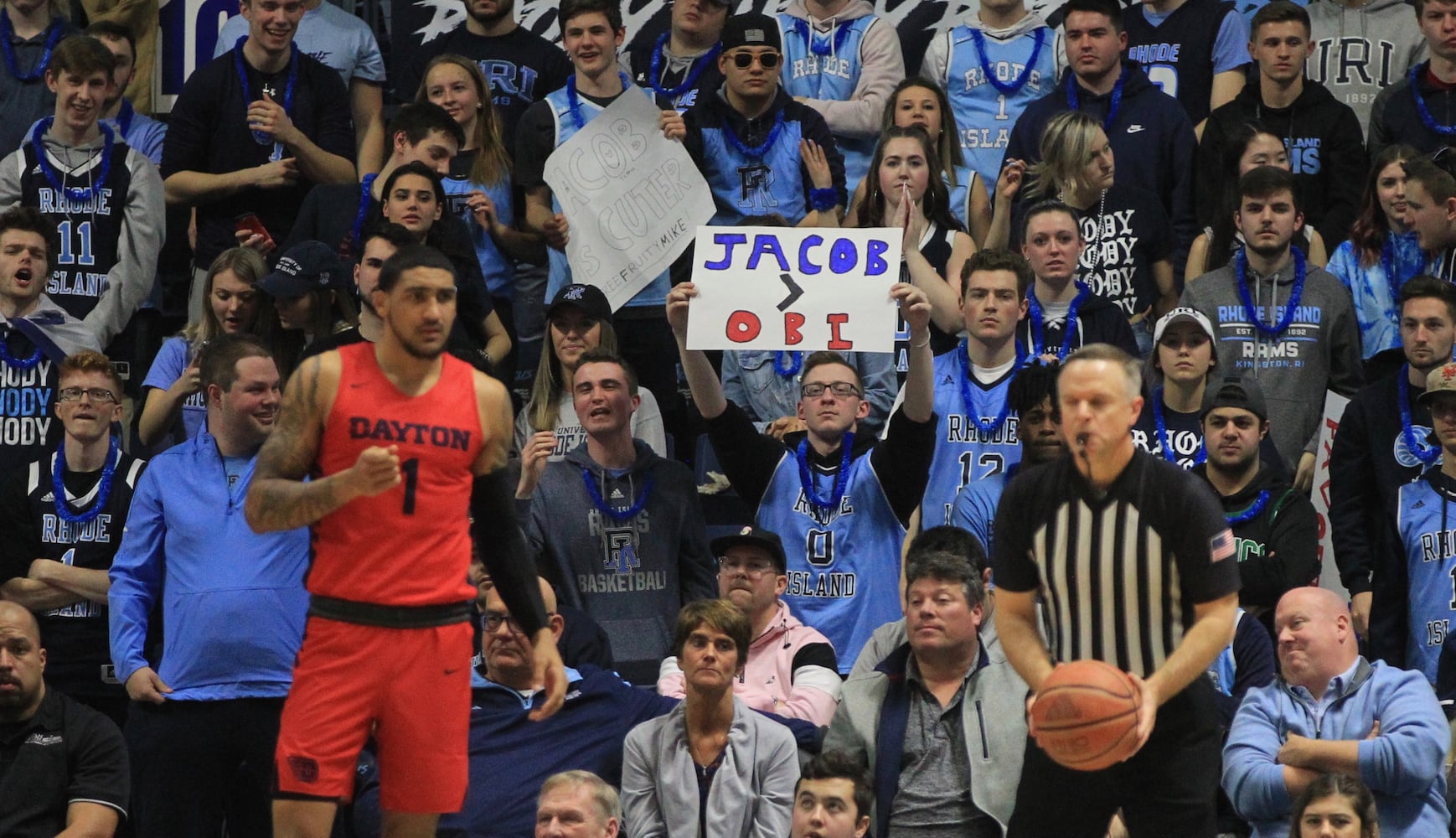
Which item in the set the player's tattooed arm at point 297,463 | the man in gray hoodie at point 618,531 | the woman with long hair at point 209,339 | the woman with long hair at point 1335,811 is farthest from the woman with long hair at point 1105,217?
the player's tattooed arm at point 297,463

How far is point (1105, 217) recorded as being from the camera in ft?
33.1

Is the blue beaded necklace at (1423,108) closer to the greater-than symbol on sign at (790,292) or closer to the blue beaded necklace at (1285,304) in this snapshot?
the blue beaded necklace at (1285,304)

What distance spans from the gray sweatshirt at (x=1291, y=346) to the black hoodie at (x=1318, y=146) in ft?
2.98

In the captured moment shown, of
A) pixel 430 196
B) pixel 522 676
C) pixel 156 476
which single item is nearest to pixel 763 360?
pixel 430 196

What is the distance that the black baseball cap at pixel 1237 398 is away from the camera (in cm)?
876

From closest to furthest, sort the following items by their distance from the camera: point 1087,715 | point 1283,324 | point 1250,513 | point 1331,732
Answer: point 1087,715, point 1331,732, point 1250,513, point 1283,324

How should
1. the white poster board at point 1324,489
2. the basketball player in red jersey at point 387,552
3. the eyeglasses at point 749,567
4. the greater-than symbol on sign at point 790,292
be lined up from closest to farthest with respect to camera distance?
1. the basketball player in red jersey at point 387,552
2. the eyeglasses at point 749,567
3. the greater-than symbol on sign at point 790,292
4. the white poster board at point 1324,489

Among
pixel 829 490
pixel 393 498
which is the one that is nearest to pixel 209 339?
pixel 829 490

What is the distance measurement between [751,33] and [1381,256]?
333cm

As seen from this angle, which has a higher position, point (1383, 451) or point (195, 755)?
point (1383, 451)

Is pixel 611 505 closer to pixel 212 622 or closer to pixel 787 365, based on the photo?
pixel 787 365

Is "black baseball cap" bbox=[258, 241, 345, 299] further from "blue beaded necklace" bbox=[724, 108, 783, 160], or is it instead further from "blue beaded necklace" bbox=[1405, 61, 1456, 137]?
"blue beaded necklace" bbox=[1405, 61, 1456, 137]

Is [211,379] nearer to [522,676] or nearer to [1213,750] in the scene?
[522,676]

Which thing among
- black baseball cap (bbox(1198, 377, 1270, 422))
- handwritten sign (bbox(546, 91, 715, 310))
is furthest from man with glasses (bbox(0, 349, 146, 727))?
black baseball cap (bbox(1198, 377, 1270, 422))
